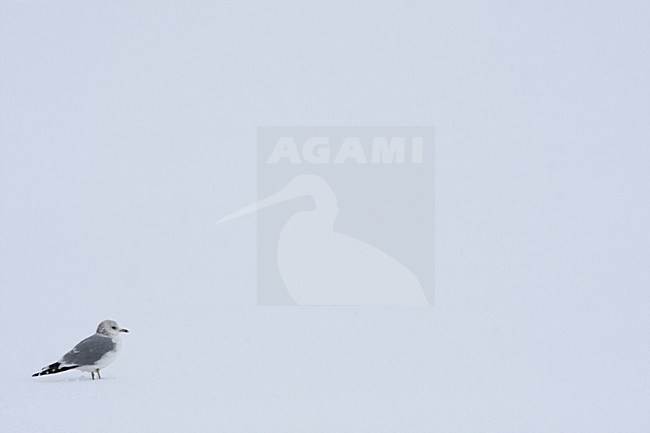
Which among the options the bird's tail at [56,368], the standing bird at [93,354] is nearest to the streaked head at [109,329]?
the standing bird at [93,354]

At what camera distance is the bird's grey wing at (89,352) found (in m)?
5.85

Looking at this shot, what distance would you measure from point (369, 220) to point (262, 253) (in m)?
2.90

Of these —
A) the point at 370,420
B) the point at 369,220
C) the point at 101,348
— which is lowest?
the point at 370,420

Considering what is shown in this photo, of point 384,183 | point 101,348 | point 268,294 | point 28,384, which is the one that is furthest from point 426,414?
point 384,183

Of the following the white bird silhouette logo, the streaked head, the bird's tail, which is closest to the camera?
the bird's tail

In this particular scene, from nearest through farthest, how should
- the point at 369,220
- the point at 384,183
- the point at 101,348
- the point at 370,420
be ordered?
the point at 370,420
the point at 101,348
the point at 369,220
the point at 384,183

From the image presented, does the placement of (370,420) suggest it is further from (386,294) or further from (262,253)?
(262,253)

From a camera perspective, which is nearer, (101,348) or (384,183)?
(101,348)

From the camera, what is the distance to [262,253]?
13.6 meters

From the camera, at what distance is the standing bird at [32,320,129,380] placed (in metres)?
5.82

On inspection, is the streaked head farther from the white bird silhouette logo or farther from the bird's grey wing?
the white bird silhouette logo

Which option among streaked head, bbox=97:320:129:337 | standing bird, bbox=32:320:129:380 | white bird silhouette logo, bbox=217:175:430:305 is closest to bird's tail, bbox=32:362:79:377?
standing bird, bbox=32:320:129:380

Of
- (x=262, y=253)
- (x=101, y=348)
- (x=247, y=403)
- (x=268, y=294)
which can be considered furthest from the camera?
(x=262, y=253)

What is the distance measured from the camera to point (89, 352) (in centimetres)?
591
